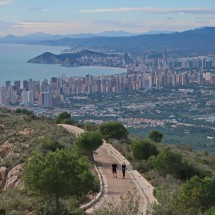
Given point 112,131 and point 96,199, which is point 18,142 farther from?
point 96,199

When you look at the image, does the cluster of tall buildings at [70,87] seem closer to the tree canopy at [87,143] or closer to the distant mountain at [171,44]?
the tree canopy at [87,143]

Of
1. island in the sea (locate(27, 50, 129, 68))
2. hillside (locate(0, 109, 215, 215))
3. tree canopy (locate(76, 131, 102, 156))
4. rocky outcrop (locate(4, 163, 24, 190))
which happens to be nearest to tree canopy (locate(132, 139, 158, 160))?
hillside (locate(0, 109, 215, 215))

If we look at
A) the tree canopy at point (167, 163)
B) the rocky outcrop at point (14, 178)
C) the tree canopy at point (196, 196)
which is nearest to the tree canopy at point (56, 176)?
the tree canopy at point (196, 196)

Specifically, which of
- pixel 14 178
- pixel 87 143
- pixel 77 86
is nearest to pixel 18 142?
pixel 87 143

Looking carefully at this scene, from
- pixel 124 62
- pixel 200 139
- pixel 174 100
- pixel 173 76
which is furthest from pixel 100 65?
pixel 200 139

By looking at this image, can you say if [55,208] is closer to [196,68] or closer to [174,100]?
[174,100]
